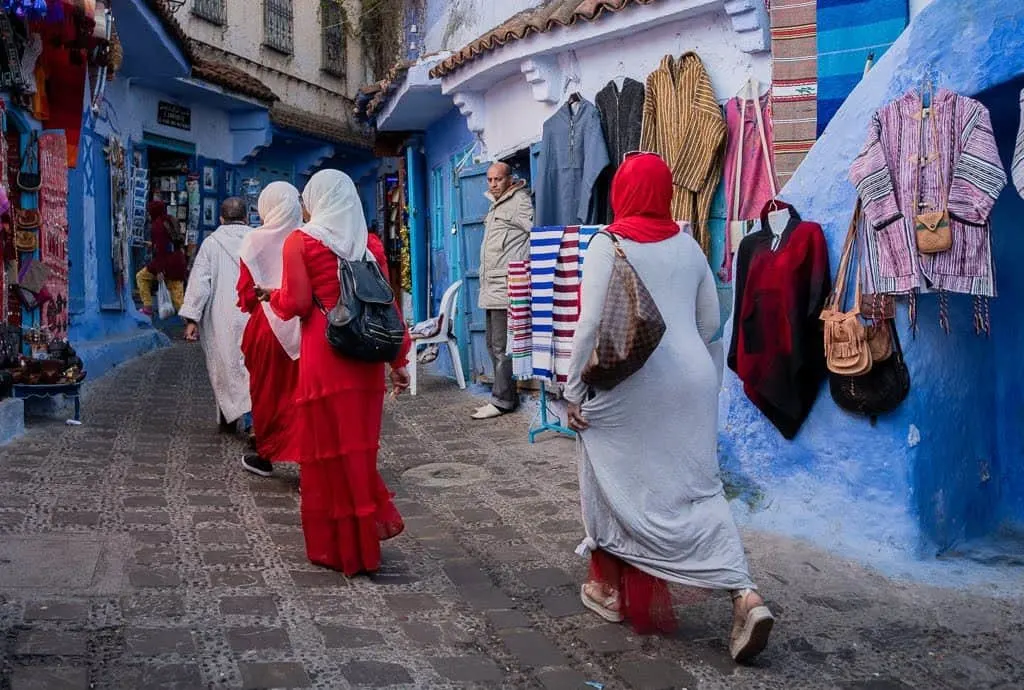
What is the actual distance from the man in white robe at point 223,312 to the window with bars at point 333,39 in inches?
539

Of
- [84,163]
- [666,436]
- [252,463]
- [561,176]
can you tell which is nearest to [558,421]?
[561,176]

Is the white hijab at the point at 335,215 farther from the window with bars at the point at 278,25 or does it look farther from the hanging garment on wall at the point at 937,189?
the window with bars at the point at 278,25

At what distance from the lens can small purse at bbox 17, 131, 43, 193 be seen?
841cm

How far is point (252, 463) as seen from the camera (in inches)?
251

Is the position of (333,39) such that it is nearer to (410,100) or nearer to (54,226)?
(410,100)

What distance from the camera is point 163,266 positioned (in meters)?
14.7

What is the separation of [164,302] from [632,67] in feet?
30.6

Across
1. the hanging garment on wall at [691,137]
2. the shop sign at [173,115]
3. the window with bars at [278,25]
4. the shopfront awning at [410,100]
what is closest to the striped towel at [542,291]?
the hanging garment on wall at [691,137]

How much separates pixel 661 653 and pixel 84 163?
9519mm

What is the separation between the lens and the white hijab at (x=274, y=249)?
19.4 ft

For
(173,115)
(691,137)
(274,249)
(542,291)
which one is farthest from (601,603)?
(173,115)

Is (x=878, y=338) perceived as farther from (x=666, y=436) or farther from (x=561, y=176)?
(x=561, y=176)

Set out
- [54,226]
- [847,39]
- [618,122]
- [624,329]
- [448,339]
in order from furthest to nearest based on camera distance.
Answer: [448,339] < [54,226] < [618,122] < [847,39] < [624,329]

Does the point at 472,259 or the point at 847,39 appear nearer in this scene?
the point at 847,39
